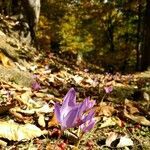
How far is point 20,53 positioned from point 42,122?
6391 millimetres

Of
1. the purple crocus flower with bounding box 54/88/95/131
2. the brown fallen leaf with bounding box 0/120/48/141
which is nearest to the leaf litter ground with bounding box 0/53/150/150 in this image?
the brown fallen leaf with bounding box 0/120/48/141

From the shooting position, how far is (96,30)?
3803cm

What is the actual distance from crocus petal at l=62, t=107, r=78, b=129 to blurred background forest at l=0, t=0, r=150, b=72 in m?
20.8

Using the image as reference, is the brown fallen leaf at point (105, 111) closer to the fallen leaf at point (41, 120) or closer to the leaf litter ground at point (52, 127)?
the leaf litter ground at point (52, 127)

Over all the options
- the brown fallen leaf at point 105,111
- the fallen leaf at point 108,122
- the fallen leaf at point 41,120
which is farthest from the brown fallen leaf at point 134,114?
the fallen leaf at point 41,120

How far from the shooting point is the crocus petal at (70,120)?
134cm

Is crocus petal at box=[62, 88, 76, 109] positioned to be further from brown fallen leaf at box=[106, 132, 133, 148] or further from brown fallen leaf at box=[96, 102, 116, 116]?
brown fallen leaf at box=[96, 102, 116, 116]

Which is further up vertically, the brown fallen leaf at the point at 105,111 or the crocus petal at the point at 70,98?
the crocus petal at the point at 70,98

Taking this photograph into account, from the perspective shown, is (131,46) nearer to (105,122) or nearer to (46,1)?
(46,1)

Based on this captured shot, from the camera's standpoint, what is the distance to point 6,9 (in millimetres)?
24562

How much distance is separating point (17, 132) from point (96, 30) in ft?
118

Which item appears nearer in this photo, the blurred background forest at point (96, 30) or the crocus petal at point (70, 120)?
the crocus petal at point (70, 120)

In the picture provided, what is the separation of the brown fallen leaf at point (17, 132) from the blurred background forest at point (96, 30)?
1952 cm


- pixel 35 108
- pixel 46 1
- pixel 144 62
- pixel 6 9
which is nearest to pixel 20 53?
pixel 35 108
